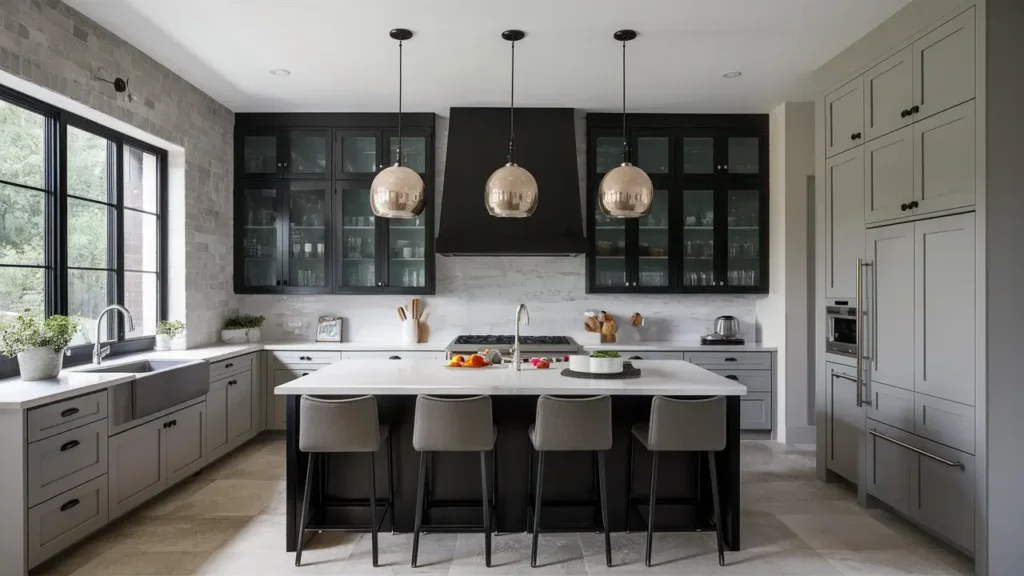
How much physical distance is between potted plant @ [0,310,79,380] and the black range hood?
2722 millimetres

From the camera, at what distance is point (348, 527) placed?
3.13m

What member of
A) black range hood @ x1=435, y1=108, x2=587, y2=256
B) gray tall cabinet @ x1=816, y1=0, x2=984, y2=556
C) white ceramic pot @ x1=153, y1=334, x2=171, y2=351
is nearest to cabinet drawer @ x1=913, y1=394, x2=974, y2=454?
gray tall cabinet @ x1=816, y1=0, x2=984, y2=556

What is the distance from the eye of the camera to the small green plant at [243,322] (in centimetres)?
531

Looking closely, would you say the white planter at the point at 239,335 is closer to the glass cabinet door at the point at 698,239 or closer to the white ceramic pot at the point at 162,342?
the white ceramic pot at the point at 162,342

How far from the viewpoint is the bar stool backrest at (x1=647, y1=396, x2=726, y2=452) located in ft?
9.16

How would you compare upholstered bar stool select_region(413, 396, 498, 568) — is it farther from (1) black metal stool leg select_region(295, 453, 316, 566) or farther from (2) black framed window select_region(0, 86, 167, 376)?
(2) black framed window select_region(0, 86, 167, 376)

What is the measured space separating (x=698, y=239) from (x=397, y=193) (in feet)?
10.7

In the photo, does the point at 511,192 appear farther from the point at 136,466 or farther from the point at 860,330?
the point at 136,466

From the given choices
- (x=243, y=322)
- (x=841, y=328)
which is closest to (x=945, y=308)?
(x=841, y=328)

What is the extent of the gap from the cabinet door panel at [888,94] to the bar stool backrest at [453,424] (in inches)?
112

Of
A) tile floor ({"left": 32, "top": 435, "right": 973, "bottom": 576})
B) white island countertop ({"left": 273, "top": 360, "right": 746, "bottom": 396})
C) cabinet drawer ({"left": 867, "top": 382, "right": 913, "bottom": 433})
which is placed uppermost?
white island countertop ({"left": 273, "top": 360, "right": 746, "bottom": 396})

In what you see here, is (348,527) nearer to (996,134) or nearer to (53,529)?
(53,529)

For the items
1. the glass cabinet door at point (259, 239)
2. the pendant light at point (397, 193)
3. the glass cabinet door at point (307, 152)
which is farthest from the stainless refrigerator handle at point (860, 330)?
the glass cabinet door at point (259, 239)

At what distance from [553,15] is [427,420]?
2.50 metres
